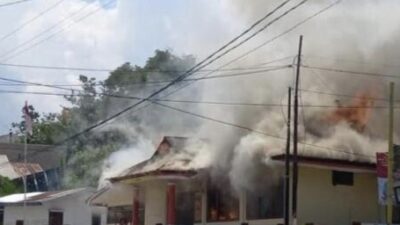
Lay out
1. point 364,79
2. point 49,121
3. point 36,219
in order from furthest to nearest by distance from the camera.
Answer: point 49,121
point 36,219
point 364,79

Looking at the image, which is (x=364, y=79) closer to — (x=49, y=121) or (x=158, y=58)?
(x=158, y=58)

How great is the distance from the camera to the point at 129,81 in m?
52.0

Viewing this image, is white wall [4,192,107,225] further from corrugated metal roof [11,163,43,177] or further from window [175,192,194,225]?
corrugated metal roof [11,163,43,177]

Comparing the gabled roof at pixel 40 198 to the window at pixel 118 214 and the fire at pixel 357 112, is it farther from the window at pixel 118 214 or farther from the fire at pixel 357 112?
the fire at pixel 357 112

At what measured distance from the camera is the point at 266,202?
26859 millimetres

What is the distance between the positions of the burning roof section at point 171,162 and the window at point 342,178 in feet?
15.6

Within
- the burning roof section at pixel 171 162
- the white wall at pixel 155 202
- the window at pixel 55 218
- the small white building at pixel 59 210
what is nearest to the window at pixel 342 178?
the burning roof section at pixel 171 162

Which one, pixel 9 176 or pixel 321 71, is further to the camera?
pixel 9 176

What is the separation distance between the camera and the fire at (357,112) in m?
27.7

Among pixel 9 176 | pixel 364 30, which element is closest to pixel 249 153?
pixel 364 30

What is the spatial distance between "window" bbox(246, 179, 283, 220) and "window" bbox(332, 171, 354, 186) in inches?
68.1

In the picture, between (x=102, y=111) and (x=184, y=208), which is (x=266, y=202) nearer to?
(x=184, y=208)

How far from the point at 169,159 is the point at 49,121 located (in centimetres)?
4179

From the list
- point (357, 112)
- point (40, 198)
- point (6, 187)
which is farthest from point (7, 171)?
point (357, 112)
